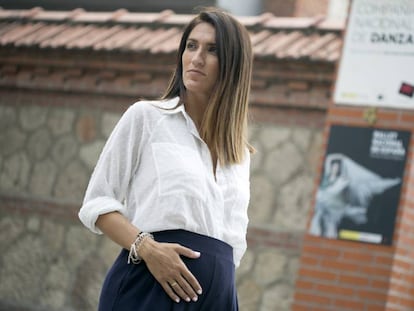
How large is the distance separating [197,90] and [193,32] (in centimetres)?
20

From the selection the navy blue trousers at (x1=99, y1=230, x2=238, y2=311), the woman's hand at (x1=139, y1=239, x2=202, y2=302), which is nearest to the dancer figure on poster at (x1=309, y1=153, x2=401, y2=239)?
the navy blue trousers at (x1=99, y1=230, x2=238, y2=311)

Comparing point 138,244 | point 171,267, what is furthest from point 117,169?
point 171,267

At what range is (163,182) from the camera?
2.95 m

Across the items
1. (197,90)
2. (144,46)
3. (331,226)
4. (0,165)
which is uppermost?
(197,90)

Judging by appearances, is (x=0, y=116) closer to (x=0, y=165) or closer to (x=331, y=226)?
(x=0, y=165)

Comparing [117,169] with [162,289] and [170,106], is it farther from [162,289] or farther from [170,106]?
[162,289]

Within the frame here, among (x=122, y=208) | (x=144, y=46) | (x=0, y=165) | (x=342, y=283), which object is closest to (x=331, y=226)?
(x=342, y=283)

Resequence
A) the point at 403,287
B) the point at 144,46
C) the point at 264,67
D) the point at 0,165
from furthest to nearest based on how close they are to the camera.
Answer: the point at 0,165
the point at 144,46
the point at 264,67
the point at 403,287

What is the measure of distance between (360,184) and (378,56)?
84cm

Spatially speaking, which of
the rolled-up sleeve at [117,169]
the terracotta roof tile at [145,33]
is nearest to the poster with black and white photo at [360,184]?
the terracotta roof tile at [145,33]

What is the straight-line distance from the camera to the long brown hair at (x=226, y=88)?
3.15 m

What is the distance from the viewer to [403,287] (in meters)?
6.18

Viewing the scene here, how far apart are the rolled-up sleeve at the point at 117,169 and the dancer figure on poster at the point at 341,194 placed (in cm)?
346

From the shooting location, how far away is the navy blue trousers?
116 inches
